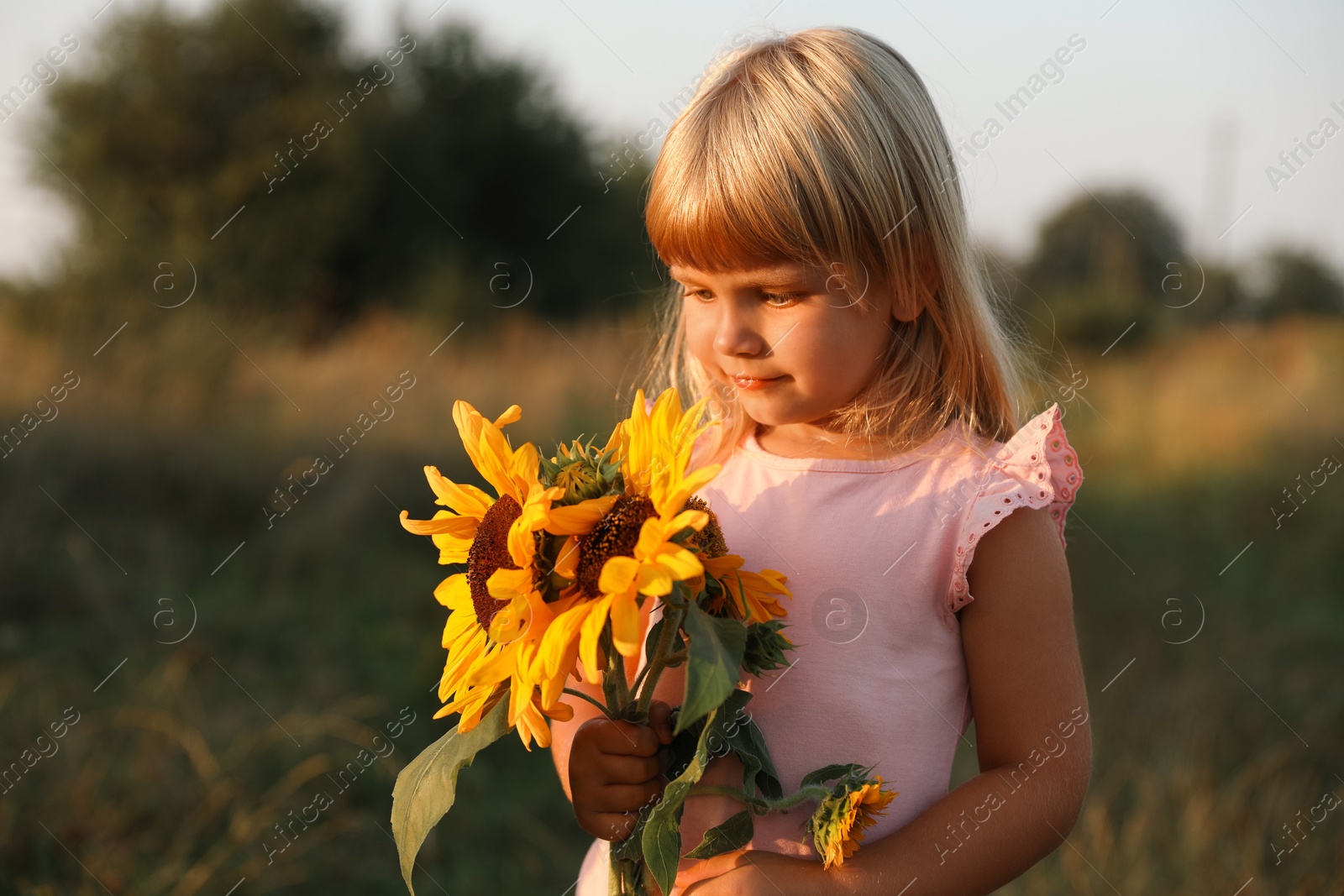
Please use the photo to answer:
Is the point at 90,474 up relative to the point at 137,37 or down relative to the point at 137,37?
down

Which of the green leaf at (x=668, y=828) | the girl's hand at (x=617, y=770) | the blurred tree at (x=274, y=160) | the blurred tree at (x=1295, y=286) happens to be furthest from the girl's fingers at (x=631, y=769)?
the blurred tree at (x=1295, y=286)

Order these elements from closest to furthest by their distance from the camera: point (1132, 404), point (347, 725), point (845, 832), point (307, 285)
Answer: point (845, 832) → point (347, 725) → point (1132, 404) → point (307, 285)

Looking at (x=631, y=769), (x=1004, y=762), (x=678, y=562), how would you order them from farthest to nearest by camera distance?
(x=1004, y=762) → (x=631, y=769) → (x=678, y=562)

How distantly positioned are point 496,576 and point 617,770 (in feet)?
1.02

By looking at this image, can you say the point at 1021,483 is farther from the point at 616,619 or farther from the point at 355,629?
the point at 355,629

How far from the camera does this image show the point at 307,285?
13.4 m

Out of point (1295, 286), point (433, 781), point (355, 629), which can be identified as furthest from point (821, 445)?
point (1295, 286)

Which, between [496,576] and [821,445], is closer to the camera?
[496,576]

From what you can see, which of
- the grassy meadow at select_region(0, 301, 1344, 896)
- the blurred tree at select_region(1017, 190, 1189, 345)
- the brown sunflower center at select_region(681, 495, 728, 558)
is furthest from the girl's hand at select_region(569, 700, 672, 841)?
the blurred tree at select_region(1017, 190, 1189, 345)

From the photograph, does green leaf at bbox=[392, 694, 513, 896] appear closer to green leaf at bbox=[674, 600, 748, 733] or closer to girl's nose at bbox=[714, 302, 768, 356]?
green leaf at bbox=[674, 600, 748, 733]

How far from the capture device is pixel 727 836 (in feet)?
3.79

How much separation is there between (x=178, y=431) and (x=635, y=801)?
5372 millimetres

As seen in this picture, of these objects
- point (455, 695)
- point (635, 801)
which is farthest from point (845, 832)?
point (455, 695)

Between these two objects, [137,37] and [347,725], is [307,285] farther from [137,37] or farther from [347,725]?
[347,725]
